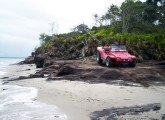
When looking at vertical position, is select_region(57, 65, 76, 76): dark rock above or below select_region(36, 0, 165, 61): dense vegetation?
below

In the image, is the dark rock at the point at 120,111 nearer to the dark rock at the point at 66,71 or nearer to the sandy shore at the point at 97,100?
the sandy shore at the point at 97,100

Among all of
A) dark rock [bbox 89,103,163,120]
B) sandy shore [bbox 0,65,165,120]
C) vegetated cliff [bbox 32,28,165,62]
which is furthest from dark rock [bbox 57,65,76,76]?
vegetated cliff [bbox 32,28,165,62]

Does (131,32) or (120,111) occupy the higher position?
(131,32)

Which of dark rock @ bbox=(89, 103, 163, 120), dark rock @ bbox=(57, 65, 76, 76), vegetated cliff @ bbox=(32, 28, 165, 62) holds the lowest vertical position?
dark rock @ bbox=(89, 103, 163, 120)

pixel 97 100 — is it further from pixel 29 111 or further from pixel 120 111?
pixel 29 111

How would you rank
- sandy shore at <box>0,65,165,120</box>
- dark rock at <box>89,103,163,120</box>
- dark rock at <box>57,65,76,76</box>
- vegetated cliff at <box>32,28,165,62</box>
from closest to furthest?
1. dark rock at <box>89,103,163,120</box>
2. sandy shore at <box>0,65,165,120</box>
3. dark rock at <box>57,65,76,76</box>
4. vegetated cliff at <box>32,28,165,62</box>

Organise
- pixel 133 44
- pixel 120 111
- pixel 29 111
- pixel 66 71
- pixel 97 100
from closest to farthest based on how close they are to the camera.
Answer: pixel 120 111
pixel 29 111
pixel 97 100
pixel 66 71
pixel 133 44

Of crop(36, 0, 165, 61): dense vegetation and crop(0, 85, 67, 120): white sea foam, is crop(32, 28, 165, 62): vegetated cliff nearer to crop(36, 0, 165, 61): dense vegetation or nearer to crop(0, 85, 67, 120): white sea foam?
crop(36, 0, 165, 61): dense vegetation

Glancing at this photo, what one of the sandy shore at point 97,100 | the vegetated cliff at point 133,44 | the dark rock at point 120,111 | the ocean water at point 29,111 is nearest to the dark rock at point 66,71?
the sandy shore at point 97,100

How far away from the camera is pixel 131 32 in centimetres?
1730

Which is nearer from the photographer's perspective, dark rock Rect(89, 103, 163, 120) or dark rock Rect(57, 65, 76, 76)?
dark rock Rect(89, 103, 163, 120)

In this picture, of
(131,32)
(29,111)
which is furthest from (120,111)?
(131,32)

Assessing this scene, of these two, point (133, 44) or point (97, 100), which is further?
point (133, 44)

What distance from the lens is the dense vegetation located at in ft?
41.1
